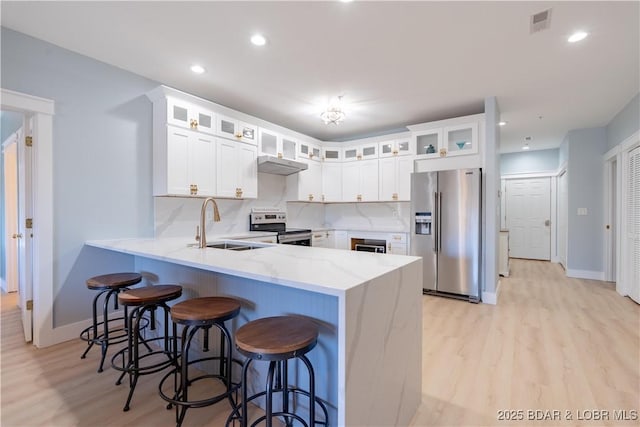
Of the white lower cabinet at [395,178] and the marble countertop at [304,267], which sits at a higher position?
the white lower cabinet at [395,178]

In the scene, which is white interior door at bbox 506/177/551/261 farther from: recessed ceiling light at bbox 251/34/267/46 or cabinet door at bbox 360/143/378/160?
recessed ceiling light at bbox 251/34/267/46

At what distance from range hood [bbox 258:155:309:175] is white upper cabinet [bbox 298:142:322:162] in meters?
0.31

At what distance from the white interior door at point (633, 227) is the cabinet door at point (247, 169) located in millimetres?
4941

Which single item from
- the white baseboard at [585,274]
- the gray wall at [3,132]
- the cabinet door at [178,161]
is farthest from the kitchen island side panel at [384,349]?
the white baseboard at [585,274]

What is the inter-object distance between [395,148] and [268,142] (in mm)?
2061

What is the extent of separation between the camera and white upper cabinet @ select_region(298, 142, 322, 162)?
4.99m

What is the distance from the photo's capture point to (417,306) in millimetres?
1749

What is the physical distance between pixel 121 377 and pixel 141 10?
8.56 ft

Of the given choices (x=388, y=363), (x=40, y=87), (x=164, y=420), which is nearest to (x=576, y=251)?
(x=388, y=363)

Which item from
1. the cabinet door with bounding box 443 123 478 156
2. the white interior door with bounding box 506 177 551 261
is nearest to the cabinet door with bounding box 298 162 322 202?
the cabinet door with bounding box 443 123 478 156

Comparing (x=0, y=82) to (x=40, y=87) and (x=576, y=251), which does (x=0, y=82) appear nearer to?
(x=40, y=87)

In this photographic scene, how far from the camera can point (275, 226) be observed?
4.77 m

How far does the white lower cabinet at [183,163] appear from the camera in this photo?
3197 millimetres

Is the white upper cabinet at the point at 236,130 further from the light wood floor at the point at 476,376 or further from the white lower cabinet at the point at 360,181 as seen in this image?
the light wood floor at the point at 476,376
